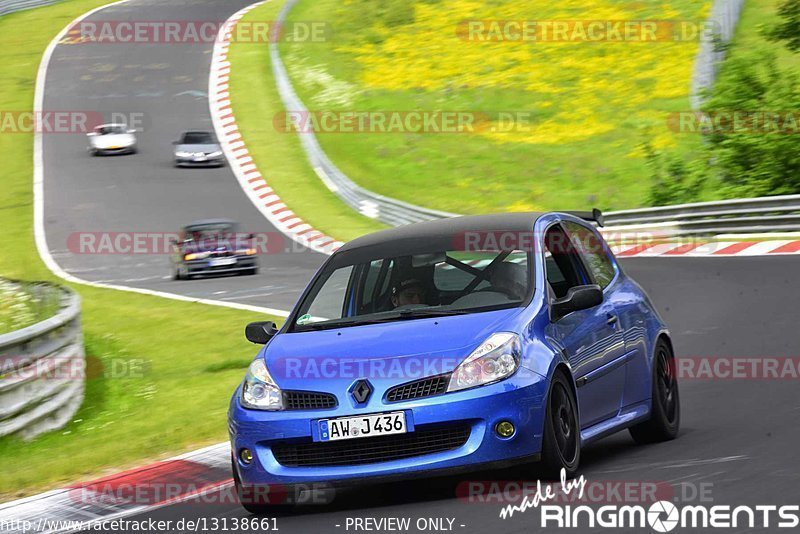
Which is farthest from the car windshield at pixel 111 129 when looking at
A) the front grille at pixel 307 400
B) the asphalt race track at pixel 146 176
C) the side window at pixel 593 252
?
the front grille at pixel 307 400

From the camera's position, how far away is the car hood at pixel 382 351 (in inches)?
289

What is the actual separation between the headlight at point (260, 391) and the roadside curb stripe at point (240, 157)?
16871 millimetres

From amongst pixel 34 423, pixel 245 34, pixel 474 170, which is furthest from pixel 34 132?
pixel 34 423

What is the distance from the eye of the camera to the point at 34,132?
45.5 metres

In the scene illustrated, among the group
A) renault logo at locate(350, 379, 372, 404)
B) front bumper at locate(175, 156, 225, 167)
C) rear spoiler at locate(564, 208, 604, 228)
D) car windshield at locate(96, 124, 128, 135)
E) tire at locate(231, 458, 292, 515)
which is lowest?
front bumper at locate(175, 156, 225, 167)

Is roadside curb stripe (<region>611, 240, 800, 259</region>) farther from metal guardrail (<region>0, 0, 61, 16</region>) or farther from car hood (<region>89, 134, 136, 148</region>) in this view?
metal guardrail (<region>0, 0, 61, 16</region>)

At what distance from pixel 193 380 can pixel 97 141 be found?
28795mm

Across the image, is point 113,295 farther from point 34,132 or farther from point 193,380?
point 34,132

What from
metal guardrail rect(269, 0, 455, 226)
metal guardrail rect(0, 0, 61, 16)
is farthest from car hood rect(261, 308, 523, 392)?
metal guardrail rect(0, 0, 61, 16)

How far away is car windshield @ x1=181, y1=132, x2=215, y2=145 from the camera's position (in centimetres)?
4012

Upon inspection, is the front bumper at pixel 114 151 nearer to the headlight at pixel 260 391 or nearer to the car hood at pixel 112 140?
the car hood at pixel 112 140

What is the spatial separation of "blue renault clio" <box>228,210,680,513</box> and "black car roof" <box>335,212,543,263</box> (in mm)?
13

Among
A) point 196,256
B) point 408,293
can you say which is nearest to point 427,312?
point 408,293

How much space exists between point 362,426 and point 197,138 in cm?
3380
